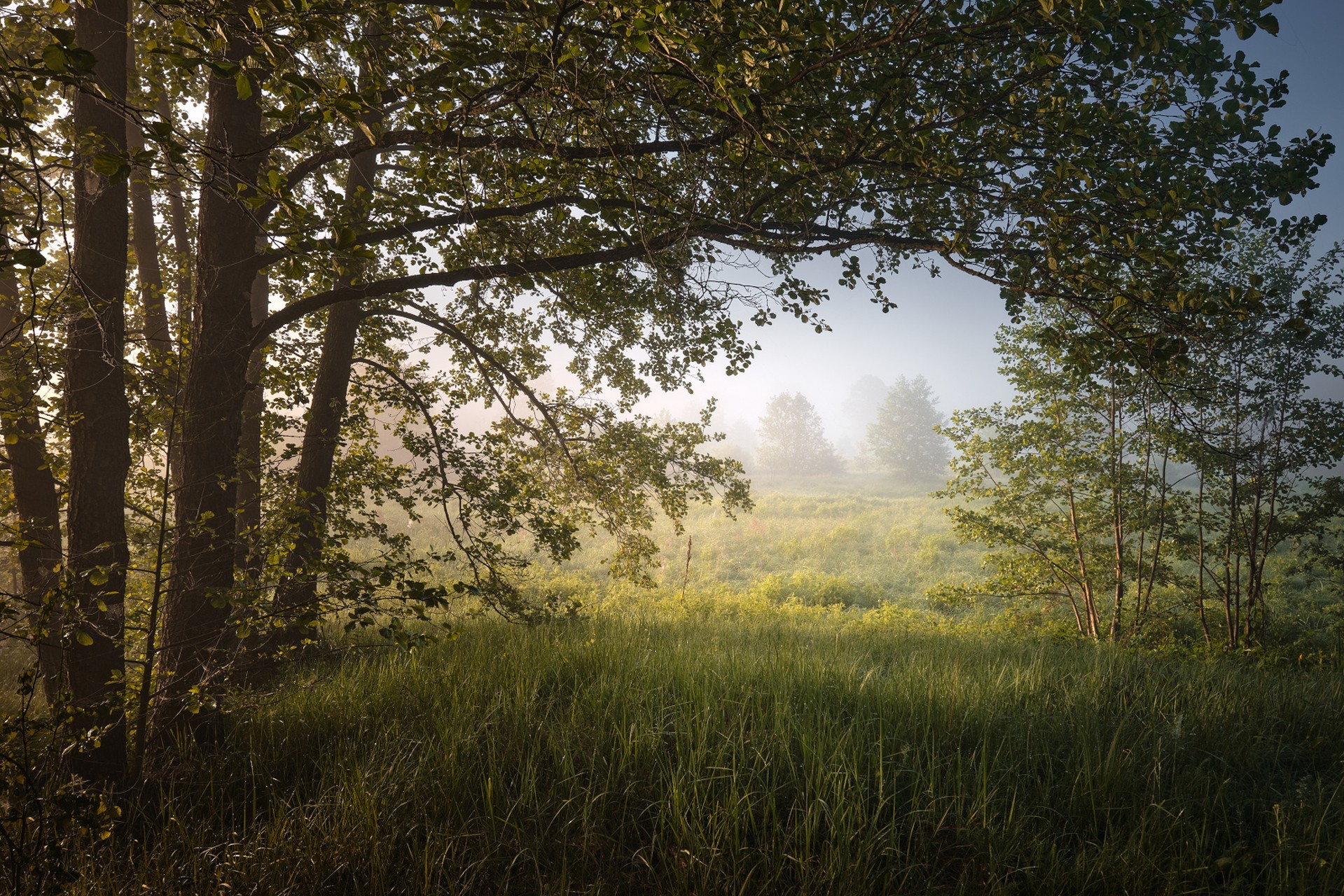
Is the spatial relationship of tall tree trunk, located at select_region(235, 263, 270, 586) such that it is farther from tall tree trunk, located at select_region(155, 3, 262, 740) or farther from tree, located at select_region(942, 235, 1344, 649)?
tree, located at select_region(942, 235, 1344, 649)

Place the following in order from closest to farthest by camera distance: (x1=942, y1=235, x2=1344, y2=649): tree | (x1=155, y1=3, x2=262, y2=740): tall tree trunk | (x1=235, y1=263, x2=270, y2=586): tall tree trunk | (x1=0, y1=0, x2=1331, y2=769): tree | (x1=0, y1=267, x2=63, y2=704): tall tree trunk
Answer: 1. (x1=0, y1=0, x2=1331, y2=769): tree
2. (x1=0, y1=267, x2=63, y2=704): tall tree trunk
3. (x1=155, y1=3, x2=262, y2=740): tall tree trunk
4. (x1=235, y1=263, x2=270, y2=586): tall tree trunk
5. (x1=942, y1=235, x2=1344, y2=649): tree

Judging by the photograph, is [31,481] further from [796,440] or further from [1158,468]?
[796,440]

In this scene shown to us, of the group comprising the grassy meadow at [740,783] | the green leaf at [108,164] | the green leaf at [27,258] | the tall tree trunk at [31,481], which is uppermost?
the green leaf at [108,164]

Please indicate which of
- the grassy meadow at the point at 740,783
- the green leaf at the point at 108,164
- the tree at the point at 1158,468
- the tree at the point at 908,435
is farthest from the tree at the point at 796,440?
the green leaf at the point at 108,164

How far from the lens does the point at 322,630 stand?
8.34 meters

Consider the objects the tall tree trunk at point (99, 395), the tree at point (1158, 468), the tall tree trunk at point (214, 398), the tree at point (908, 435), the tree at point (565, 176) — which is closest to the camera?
the tree at point (565, 176)

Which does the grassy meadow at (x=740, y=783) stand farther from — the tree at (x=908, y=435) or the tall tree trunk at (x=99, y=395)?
the tree at (x=908, y=435)

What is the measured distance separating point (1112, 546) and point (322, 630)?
14415 millimetres

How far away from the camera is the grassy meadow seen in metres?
2.69

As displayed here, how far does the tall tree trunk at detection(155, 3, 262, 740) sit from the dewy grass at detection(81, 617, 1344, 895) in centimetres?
92

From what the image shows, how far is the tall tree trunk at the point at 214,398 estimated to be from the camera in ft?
14.0

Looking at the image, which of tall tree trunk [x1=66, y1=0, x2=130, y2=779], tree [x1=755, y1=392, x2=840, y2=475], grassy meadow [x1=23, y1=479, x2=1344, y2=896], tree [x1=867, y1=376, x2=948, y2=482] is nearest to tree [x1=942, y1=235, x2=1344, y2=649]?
grassy meadow [x1=23, y1=479, x2=1344, y2=896]

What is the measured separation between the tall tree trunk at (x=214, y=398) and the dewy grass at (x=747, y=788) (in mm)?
920

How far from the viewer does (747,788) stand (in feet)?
10.3
